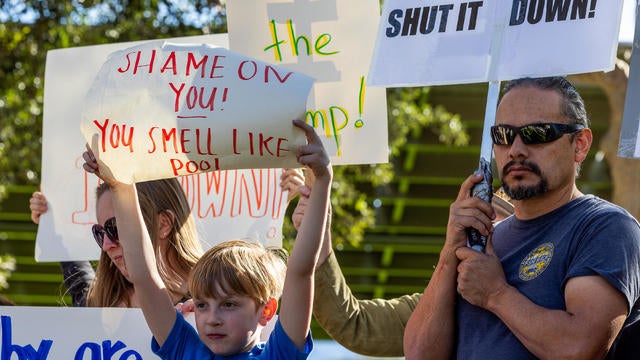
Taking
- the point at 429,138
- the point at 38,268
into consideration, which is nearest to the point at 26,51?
the point at 429,138

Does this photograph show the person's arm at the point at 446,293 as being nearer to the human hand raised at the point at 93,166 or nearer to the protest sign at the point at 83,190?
the human hand raised at the point at 93,166

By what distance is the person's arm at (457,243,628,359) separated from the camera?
2623mm

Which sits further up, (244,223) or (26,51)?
(26,51)

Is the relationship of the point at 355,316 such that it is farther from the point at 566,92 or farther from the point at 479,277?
the point at 566,92

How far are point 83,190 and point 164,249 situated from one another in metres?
1.09

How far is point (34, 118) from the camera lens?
803cm

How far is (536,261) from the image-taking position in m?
2.82

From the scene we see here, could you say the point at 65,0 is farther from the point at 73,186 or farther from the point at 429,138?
the point at 429,138

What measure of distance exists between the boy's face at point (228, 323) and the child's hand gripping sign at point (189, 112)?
0.35 m

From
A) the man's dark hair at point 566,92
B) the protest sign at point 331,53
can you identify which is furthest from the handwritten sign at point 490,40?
the protest sign at point 331,53

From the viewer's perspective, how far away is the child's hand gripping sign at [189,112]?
284 centimetres

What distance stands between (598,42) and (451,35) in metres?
0.46

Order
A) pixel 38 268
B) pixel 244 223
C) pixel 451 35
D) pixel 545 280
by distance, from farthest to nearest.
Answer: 1. pixel 38 268
2. pixel 244 223
3. pixel 451 35
4. pixel 545 280

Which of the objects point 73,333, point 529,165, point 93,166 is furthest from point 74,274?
point 529,165
